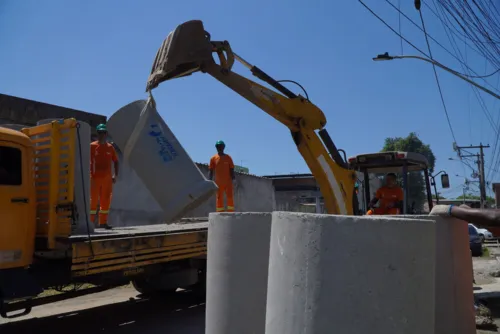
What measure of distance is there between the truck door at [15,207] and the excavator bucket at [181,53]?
2.21 meters

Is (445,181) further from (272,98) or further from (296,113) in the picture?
(272,98)

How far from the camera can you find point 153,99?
22.1 feet

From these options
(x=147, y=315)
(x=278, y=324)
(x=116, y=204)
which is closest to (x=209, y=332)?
(x=278, y=324)

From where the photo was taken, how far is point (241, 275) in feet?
10.2

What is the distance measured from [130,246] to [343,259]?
4.03 m

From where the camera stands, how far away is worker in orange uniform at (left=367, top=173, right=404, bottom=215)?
275 inches

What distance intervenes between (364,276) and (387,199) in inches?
206

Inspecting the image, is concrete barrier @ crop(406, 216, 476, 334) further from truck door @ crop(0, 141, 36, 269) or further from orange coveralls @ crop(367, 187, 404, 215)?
truck door @ crop(0, 141, 36, 269)

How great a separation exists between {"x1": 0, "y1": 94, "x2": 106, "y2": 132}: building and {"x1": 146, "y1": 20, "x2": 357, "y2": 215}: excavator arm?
456 centimetres

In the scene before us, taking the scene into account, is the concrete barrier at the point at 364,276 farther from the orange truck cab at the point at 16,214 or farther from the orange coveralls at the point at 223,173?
the orange coveralls at the point at 223,173


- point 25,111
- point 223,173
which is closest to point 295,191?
point 223,173

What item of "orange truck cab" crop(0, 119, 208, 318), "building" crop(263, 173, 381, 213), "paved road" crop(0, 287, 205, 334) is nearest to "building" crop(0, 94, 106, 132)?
"paved road" crop(0, 287, 205, 334)

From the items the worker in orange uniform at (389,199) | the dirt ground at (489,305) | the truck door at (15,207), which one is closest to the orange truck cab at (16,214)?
the truck door at (15,207)

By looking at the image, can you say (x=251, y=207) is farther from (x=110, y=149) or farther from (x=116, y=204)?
(x=110, y=149)
